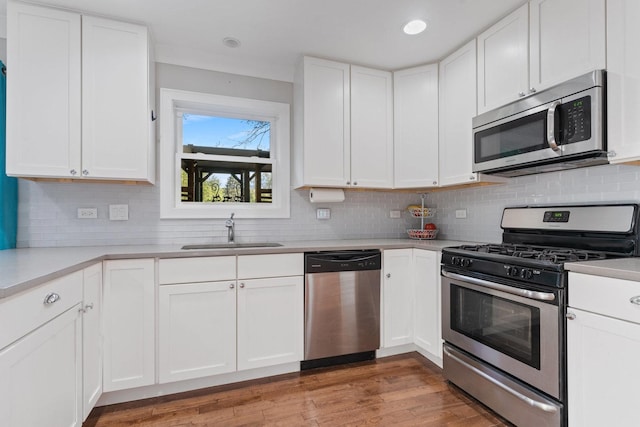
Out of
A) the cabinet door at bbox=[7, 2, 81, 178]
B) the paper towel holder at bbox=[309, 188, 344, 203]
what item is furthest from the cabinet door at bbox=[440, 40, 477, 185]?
the cabinet door at bbox=[7, 2, 81, 178]

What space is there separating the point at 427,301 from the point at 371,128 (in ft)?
5.08

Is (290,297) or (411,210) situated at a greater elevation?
(411,210)

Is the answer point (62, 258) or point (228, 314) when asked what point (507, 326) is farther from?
point (62, 258)

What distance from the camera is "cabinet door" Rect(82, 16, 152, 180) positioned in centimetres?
208

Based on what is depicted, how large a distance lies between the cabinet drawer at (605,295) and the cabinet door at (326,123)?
5.73 feet

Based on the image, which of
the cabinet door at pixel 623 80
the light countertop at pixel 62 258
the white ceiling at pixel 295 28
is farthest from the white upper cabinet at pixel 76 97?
the cabinet door at pixel 623 80

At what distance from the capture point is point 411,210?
10.6 ft

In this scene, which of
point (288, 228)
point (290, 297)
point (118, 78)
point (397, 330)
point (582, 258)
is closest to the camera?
point (582, 258)

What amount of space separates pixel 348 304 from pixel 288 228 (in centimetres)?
91

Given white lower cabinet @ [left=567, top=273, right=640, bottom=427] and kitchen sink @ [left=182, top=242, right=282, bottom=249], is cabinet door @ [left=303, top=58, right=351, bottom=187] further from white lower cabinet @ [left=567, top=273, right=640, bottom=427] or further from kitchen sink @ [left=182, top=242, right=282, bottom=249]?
white lower cabinet @ [left=567, top=273, right=640, bottom=427]

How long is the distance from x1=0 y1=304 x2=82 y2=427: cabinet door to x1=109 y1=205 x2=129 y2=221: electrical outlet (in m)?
1.02

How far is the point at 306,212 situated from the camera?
2.99m

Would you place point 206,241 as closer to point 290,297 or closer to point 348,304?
point 290,297

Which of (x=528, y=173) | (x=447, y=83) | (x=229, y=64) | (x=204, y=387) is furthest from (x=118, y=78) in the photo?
(x=528, y=173)
